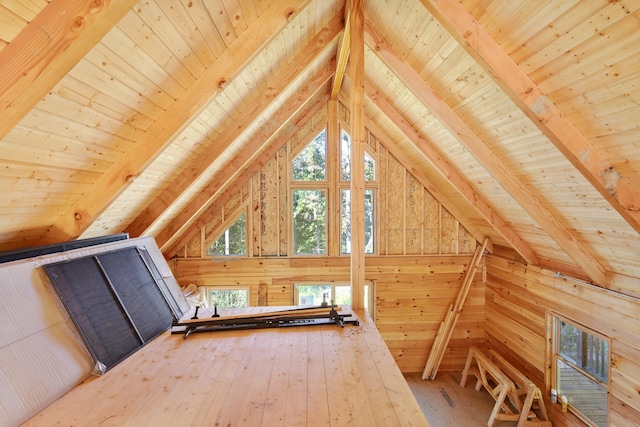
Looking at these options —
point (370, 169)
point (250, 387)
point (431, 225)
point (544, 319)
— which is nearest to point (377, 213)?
point (370, 169)

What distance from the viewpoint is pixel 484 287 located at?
19.8 ft

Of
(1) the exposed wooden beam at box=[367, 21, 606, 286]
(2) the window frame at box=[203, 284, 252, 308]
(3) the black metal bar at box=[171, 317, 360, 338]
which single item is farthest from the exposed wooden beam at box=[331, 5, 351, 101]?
(2) the window frame at box=[203, 284, 252, 308]

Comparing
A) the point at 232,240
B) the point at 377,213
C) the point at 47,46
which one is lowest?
the point at 232,240

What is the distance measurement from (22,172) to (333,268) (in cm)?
462

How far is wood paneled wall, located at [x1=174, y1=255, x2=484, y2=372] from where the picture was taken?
5.85 metres

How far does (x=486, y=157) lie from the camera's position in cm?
344

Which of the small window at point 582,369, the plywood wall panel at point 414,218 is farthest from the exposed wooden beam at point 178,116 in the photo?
the small window at point 582,369

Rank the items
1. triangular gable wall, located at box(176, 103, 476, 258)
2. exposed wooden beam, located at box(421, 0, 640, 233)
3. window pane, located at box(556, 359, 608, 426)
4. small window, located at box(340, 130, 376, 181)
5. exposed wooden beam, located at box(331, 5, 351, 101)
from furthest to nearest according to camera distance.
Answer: small window, located at box(340, 130, 376, 181)
triangular gable wall, located at box(176, 103, 476, 258)
window pane, located at box(556, 359, 608, 426)
exposed wooden beam, located at box(331, 5, 351, 101)
exposed wooden beam, located at box(421, 0, 640, 233)

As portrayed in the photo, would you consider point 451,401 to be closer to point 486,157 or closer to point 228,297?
point 486,157

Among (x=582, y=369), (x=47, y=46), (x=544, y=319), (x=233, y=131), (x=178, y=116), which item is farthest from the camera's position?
(x=544, y=319)

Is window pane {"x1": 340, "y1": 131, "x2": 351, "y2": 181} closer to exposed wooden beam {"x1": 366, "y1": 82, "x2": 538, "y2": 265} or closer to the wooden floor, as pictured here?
exposed wooden beam {"x1": 366, "y1": 82, "x2": 538, "y2": 265}

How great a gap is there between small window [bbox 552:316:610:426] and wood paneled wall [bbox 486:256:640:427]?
0.46 feet

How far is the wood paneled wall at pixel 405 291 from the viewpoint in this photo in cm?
585

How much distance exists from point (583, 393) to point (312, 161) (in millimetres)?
5291
